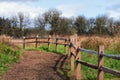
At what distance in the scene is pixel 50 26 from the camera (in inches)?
2648

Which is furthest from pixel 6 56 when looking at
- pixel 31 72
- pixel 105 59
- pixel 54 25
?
pixel 54 25

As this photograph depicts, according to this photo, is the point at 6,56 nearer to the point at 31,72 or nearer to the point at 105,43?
the point at 31,72

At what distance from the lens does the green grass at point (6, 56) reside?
16122 millimetres

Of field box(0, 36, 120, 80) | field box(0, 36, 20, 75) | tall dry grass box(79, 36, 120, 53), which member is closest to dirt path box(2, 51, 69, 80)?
field box(0, 36, 20, 75)

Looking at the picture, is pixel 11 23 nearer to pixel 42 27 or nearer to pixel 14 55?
pixel 42 27

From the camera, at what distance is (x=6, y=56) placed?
18047 mm

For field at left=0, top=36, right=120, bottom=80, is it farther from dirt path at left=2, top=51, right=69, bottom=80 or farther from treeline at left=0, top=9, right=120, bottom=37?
treeline at left=0, top=9, right=120, bottom=37

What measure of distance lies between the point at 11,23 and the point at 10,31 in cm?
288

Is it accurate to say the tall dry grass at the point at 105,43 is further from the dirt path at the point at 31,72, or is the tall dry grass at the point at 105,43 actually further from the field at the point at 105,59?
the dirt path at the point at 31,72

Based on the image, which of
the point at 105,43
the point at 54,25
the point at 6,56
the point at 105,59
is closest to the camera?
the point at 105,59

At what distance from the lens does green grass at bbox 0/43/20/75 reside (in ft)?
52.9

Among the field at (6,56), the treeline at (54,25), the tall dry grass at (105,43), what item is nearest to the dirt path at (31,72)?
the field at (6,56)

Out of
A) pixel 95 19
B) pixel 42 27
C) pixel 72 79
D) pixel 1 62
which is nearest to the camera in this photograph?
pixel 72 79

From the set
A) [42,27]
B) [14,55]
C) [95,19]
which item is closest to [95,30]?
[95,19]
